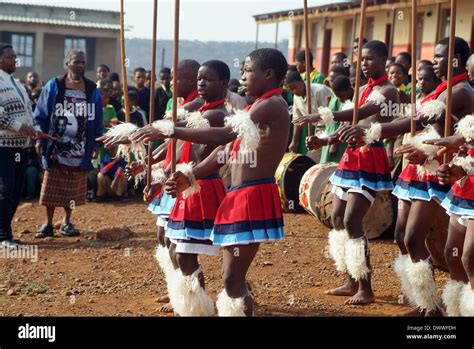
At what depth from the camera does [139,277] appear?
7617 millimetres

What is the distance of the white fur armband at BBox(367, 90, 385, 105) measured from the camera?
6.52m

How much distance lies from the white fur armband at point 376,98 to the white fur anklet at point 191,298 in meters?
2.12

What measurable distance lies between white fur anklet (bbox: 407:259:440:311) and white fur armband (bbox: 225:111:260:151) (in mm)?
1908

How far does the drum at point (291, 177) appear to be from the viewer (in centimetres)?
1120

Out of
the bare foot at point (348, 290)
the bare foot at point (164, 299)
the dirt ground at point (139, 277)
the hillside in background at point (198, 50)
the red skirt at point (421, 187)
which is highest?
the hillside in background at point (198, 50)

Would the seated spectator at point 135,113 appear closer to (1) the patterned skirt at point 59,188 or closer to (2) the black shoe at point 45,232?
(1) the patterned skirt at point 59,188

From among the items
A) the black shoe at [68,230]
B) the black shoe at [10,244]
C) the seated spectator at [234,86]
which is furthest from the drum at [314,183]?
the black shoe at [10,244]

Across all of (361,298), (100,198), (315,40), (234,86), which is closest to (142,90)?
(234,86)

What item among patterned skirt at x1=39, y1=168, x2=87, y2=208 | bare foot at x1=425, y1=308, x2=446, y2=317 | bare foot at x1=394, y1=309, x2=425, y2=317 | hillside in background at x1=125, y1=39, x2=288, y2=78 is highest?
hillside in background at x1=125, y1=39, x2=288, y2=78

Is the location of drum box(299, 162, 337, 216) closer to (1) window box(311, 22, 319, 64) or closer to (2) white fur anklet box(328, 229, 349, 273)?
(2) white fur anklet box(328, 229, 349, 273)

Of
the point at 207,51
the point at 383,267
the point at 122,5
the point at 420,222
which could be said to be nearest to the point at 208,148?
the point at 122,5

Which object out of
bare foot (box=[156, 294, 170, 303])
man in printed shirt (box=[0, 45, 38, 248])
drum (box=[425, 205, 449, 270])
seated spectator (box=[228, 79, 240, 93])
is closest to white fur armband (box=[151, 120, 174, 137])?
bare foot (box=[156, 294, 170, 303])

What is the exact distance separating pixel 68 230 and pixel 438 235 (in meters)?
4.47

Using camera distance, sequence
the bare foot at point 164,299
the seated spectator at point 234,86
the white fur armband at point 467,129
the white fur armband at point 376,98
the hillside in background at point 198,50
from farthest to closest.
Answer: the hillside in background at point 198,50
the seated spectator at point 234,86
the bare foot at point 164,299
the white fur armband at point 376,98
the white fur armband at point 467,129
